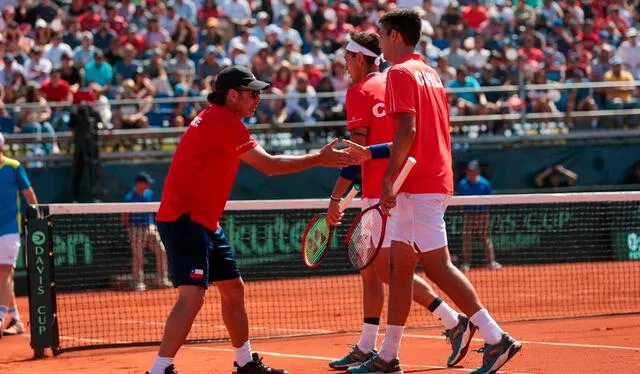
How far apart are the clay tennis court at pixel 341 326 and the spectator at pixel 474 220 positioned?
304mm

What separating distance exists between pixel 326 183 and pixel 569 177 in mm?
4155

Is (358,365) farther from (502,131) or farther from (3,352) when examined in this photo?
(502,131)

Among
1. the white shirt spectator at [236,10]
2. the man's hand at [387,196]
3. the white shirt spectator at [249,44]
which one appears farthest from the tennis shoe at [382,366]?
the white shirt spectator at [236,10]

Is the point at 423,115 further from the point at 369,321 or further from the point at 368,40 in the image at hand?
the point at 369,321

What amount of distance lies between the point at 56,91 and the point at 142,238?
4.05m

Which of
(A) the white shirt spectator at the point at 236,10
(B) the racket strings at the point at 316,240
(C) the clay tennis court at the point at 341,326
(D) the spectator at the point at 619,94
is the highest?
(A) the white shirt spectator at the point at 236,10

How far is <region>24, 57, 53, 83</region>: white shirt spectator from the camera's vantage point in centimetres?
2061

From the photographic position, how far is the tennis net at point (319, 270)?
13.0m

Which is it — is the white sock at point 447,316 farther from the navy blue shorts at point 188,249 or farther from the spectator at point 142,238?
the spectator at point 142,238

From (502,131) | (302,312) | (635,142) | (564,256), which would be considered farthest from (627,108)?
(302,312)

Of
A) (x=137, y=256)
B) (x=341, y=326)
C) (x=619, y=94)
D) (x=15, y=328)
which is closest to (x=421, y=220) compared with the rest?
(x=341, y=326)

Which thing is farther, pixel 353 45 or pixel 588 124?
pixel 588 124

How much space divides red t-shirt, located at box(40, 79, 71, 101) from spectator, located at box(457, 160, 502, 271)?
6.38m

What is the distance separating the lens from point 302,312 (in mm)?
14453
